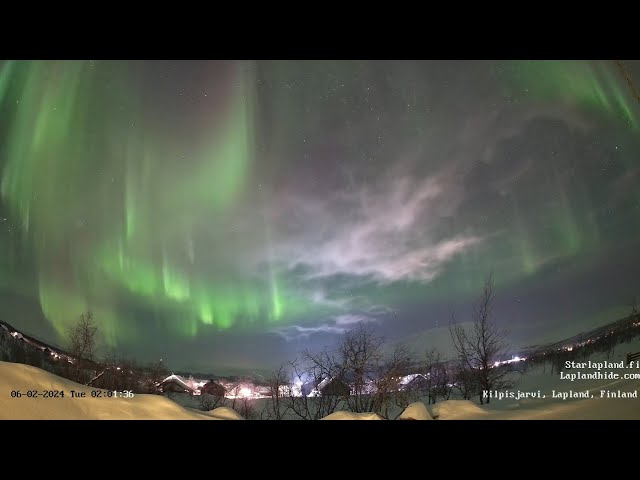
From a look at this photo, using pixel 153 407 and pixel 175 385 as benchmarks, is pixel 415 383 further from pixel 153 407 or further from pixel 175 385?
pixel 175 385

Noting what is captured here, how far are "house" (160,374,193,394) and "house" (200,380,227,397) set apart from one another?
2.57 m

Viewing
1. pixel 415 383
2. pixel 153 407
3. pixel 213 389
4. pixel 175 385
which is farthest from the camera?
pixel 213 389

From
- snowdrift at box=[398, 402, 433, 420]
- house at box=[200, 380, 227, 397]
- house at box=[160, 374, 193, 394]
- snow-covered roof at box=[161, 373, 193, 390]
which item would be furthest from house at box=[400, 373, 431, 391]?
house at box=[200, 380, 227, 397]

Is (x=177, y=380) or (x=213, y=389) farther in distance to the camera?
(x=213, y=389)

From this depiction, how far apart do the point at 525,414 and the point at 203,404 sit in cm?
3861

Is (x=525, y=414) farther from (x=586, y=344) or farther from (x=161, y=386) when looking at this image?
(x=161, y=386)

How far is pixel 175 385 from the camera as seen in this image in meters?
35.8

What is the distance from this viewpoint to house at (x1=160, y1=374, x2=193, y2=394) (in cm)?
3269

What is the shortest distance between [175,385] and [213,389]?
5608mm

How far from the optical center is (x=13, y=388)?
650 centimetres

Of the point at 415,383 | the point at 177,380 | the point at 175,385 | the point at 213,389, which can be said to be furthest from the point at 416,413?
the point at 213,389

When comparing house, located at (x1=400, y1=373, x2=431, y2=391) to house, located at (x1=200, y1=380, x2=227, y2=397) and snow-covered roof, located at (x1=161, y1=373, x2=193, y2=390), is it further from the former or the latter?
house, located at (x1=200, y1=380, x2=227, y2=397)

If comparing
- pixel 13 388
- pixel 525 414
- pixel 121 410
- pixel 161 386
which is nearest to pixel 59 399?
pixel 13 388
